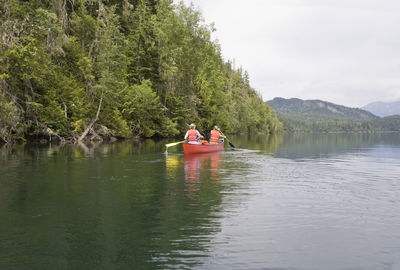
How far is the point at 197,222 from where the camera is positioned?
8273mm

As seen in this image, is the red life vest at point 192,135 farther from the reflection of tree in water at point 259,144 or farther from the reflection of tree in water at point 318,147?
the reflection of tree in water at point 259,144

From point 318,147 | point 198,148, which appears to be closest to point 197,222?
point 198,148

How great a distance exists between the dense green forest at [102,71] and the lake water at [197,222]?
1978 cm

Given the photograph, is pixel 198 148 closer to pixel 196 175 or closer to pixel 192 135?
pixel 192 135

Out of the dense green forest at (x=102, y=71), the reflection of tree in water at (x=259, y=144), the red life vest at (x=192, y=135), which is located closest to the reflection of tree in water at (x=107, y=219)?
the red life vest at (x=192, y=135)

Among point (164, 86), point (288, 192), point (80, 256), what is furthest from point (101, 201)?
point (164, 86)

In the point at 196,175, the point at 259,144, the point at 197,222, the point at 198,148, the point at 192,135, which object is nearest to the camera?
the point at 197,222

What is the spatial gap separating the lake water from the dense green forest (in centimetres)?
1978

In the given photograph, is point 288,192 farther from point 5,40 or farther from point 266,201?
point 5,40

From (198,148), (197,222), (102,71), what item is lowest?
(197,222)

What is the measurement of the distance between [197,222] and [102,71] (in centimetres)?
3666

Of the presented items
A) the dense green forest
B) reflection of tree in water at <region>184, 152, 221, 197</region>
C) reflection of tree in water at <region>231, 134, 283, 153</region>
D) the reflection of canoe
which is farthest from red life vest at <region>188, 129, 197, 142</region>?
the dense green forest

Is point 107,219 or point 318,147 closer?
point 107,219

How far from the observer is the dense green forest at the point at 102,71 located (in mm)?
31219
